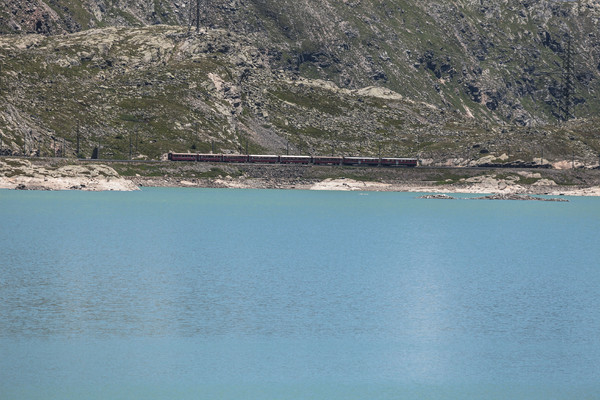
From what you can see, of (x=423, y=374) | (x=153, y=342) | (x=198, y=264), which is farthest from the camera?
(x=198, y=264)

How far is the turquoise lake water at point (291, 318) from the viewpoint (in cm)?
2891

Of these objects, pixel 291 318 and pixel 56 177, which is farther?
pixel 56 177

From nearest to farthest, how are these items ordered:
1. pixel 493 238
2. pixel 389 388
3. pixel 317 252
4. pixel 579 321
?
pixel 389 388 < pixel 579 321 < pixel 317 252 < pixel 493 238

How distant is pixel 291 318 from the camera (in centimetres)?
3981

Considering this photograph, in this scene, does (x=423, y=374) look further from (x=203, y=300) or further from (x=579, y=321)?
(x=203, y=300)

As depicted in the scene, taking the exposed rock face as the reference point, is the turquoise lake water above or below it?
above

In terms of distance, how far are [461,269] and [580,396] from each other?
3561 cm

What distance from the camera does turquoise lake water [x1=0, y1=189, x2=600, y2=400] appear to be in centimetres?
2891

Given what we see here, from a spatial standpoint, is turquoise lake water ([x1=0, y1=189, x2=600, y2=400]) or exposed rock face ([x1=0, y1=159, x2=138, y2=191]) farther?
exposed rock face ([x1=0, y1=159, x2=138, y2=191])

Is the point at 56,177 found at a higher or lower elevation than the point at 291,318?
lower

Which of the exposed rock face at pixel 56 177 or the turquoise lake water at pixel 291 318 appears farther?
the exposed rock face at pixel 56 177

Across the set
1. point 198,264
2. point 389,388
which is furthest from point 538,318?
point 198,264

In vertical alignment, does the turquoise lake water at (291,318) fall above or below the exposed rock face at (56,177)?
above

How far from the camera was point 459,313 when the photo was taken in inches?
1686
